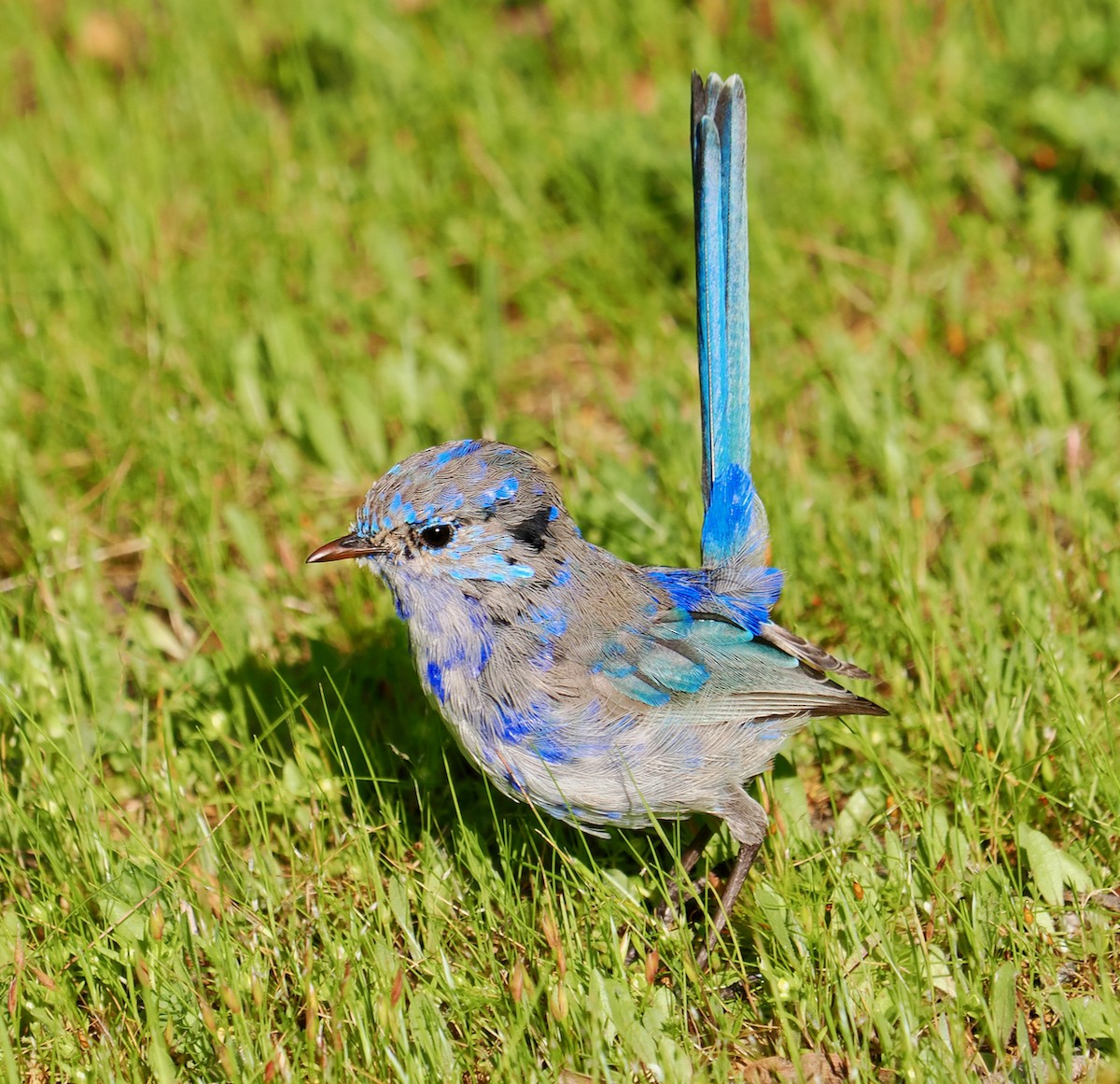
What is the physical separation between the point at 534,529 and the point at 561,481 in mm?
1355

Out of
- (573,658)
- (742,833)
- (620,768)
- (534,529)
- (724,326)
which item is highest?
(724,326)

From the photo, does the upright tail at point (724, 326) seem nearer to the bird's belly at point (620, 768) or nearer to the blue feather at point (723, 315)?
the blue feather at point (723, 315)

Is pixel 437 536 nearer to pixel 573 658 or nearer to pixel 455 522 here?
pixel 455 522

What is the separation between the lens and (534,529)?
3.26 meters

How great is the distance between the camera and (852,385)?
481cm

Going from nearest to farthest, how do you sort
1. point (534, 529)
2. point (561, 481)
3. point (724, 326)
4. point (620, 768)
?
point (620, 768)
point (534, 529)
point (724, 326)
point (561, 481)

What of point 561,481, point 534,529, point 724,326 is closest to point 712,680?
point 534,529

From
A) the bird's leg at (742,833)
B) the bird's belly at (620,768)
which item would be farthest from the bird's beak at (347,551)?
the bird's leg at (742,833)

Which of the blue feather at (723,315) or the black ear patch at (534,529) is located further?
the blue feather at (723,315)

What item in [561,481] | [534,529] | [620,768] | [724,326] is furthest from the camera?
[561,481]

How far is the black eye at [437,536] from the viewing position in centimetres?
319

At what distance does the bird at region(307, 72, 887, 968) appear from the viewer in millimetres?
3145

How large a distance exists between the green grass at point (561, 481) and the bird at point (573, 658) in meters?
0.21

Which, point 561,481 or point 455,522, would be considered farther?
point 561,481
